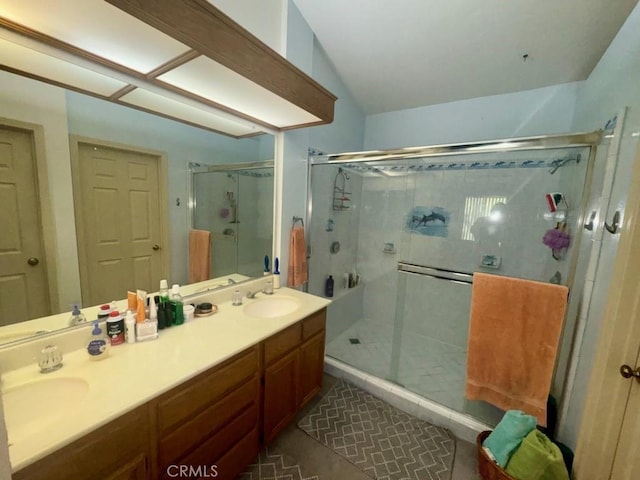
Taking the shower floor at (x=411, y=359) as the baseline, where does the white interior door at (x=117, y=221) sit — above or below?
above

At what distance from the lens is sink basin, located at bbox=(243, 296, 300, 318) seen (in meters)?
1.83

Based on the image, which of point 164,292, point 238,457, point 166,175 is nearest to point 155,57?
point 166,175

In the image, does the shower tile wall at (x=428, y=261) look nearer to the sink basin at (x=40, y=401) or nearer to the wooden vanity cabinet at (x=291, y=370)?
the wooden vanity cabinet at (x=291, y=370)

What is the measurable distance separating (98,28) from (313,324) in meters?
1.76

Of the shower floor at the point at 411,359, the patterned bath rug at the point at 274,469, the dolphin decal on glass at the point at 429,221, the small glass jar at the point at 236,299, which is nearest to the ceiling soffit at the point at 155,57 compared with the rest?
the small glass jar at the point at 236,299

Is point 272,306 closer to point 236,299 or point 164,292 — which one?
point 236,299

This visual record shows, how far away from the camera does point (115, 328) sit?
3.81 ft

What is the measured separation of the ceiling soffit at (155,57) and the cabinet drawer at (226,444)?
1.64 m

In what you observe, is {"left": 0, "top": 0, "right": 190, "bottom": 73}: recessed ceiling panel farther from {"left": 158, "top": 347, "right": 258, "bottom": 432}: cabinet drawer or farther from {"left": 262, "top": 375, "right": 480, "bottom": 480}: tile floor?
{"left": 262, "top": 375, "right": 480, "bottom": 480}: tile floor

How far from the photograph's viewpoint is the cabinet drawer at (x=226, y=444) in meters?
1.09

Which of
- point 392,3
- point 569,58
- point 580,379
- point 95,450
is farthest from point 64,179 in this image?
point 569,58

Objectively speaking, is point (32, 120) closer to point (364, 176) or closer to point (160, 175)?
point (160, 175)

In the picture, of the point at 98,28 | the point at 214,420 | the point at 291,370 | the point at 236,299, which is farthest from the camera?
the point at 236,299

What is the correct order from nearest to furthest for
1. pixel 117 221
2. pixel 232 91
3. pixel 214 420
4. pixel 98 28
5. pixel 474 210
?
pixel 98 28
pixel 214 420
pixel 117 221
pixel 232 91
pixel 474 210
